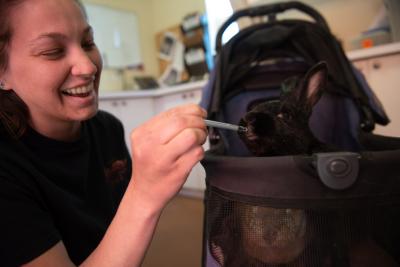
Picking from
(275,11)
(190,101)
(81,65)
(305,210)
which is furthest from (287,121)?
(190,101)

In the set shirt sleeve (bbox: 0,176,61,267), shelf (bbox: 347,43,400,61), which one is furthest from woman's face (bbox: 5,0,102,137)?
shelf (bbox: 347,43,400,61)

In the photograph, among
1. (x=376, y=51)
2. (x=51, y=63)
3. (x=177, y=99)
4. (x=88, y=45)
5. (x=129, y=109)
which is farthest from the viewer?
(x=129, y=109)


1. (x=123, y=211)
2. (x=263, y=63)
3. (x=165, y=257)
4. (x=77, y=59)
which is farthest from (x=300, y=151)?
(x=165, y=257)

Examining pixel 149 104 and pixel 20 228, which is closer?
pixel 20 228

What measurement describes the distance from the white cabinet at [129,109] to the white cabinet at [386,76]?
1704mm

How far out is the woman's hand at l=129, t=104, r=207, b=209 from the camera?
17.0 inches

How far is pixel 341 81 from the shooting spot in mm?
942

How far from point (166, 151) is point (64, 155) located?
0.43m

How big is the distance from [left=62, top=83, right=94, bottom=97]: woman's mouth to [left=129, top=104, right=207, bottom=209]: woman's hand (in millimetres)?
285

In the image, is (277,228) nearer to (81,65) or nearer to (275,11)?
(81,65)

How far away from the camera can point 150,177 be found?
46 centimetres

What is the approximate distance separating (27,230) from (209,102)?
1.96ft

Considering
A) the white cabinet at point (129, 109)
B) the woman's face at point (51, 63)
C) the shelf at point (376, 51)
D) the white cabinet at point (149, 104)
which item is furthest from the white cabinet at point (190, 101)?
the woman's face at point (51, 63)

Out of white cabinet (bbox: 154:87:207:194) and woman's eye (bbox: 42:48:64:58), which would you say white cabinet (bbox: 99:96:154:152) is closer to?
white cabinet (bbox: 154:87:207:194)
